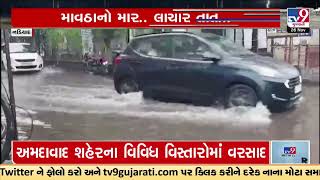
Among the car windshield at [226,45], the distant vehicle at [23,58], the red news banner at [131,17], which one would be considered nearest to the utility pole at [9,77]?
the distant vehicle at [23,58]

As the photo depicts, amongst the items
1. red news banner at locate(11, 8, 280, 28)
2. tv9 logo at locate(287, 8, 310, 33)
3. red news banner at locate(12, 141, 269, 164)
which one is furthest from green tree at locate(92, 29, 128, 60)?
tv9 logo at locate(287, 8, 310, 33)

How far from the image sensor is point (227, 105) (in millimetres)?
4336

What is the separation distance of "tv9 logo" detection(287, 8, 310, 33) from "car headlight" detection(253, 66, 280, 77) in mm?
388

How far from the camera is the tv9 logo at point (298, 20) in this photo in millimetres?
4180

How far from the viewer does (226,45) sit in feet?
14.0

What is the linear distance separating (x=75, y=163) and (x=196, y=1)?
1817mm

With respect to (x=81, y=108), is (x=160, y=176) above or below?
below

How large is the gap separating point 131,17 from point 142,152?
122 centimetres

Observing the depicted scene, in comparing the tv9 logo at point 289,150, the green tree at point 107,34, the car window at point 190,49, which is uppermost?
the green tree at point 107,34

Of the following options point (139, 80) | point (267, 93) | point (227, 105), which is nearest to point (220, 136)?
point (227, 105)

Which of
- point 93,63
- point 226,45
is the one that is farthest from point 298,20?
point 93,63

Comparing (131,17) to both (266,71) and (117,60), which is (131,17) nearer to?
(117,60)

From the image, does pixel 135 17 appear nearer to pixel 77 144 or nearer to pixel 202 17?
pixel 202 17

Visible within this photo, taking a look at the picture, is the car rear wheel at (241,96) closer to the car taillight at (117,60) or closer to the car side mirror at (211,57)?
the car side mirror at (211,57)
